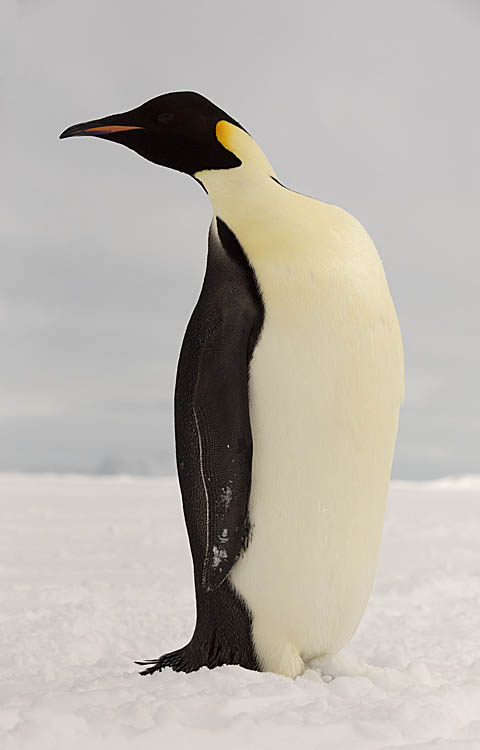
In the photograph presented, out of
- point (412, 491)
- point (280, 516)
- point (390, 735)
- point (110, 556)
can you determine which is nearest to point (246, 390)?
point (280, 516)

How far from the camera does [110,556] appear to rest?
3.25 metres

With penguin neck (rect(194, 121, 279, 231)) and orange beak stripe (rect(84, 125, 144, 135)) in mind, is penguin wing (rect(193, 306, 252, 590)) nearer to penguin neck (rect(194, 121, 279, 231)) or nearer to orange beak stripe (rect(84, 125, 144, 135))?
penguin neck (rect(194, 121, 279, 231))

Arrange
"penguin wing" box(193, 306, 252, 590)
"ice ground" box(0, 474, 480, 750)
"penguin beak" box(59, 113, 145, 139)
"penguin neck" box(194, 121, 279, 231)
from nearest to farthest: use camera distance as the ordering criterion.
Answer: "ice ground" box(0, 474, 480, 750)
"penguin wing" box(193, 306, 252, 590)
"penguin neck" box(194, 121, 279, 231)
"penguin beak" box(59, 113, 145, 139)

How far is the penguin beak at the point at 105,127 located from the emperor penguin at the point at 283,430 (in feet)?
0.78

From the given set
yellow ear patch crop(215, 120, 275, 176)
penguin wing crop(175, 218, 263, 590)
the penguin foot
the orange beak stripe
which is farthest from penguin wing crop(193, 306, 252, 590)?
the orange beak stripe

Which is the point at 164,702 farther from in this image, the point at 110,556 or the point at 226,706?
the point at 110,556

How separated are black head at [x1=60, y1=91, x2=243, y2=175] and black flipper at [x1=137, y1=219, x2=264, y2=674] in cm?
13

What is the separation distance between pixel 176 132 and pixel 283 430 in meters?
0.54

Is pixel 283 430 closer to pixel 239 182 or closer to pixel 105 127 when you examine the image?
pixel 239 182

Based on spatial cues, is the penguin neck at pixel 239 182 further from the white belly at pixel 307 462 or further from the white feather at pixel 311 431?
the white belly at pixel 307 462

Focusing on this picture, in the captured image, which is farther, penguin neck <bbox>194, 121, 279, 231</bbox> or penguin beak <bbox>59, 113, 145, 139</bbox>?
penguin beak <bbox>59, 113, 145, 139</bbox>

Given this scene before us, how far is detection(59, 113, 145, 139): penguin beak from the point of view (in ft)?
5.19

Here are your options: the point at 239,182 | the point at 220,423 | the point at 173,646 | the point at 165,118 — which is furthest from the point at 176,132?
the point at 173,646

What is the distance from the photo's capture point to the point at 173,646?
7.06 ft
